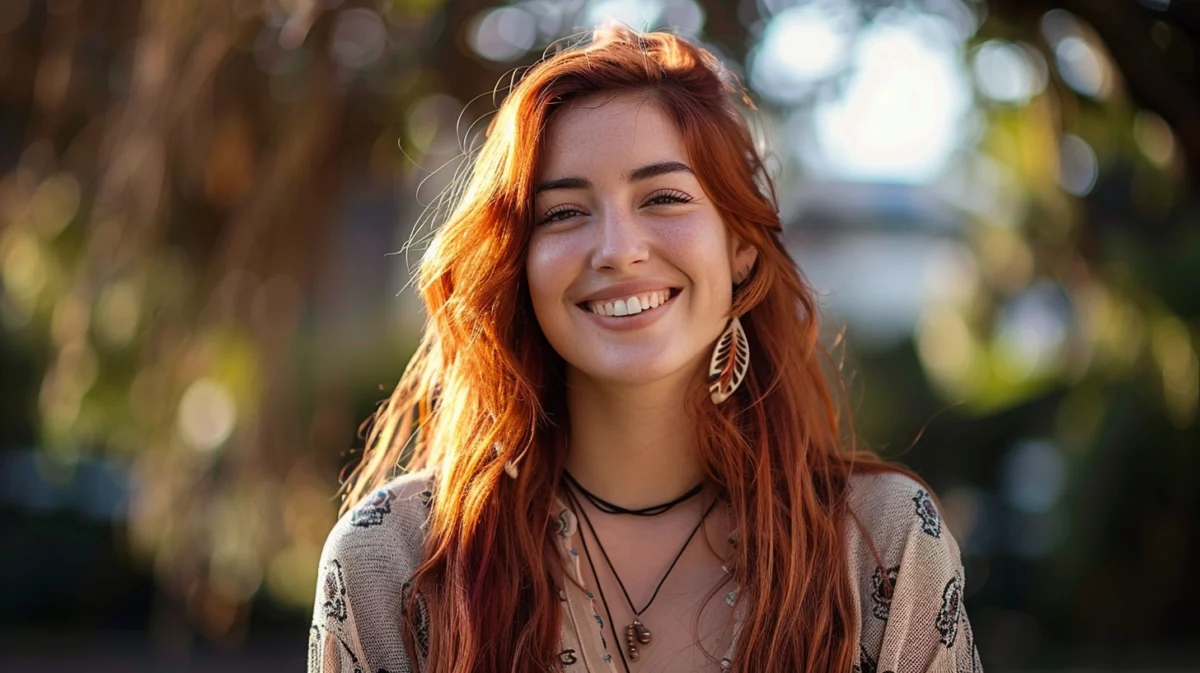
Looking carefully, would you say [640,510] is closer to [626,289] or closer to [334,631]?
[626,289]

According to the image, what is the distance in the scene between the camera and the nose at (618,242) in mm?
1816

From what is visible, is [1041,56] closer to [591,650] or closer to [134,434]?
[591,650]

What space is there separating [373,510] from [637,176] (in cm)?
70

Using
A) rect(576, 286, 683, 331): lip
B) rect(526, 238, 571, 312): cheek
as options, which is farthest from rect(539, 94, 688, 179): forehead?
rect(576, 286, 683, 331): lip

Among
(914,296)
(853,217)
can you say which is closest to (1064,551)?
(853,217)

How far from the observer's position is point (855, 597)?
185cm

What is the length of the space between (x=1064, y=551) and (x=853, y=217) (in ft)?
7.34

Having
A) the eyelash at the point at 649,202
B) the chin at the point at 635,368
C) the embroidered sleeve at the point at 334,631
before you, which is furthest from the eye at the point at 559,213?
the embroidered sleeve at the point at 334,631

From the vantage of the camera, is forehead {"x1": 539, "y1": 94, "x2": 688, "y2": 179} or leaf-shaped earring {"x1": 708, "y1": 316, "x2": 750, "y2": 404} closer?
forehead {"x1": 539, "y1": 94, "x2": 688, "y2": 179}

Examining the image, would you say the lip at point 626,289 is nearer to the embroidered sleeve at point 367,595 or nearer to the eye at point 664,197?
the eye at point 664,197

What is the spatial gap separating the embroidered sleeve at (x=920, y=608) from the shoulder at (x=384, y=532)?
74 centimetres

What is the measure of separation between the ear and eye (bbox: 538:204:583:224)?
0.28 meters

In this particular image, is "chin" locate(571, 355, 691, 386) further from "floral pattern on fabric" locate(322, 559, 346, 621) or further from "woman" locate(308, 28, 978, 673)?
"floral pattern on fabric" locate(322, 559, 346, 621)

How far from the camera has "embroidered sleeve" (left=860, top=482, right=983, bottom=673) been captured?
5.96 ft
